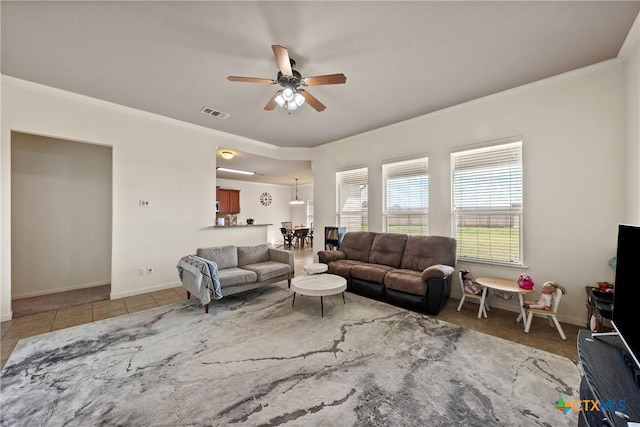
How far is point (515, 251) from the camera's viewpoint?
10.8ft

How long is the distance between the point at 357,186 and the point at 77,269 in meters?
5.54

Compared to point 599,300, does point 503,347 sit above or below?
below

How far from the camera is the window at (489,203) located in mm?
3299

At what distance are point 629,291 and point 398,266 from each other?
9.15 ft

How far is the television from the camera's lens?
3.72 feet

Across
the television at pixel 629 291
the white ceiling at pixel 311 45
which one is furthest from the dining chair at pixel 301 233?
the television at pixel 629 291

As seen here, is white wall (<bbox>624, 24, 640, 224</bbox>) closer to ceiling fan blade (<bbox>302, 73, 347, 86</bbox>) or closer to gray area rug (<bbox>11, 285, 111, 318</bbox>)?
ceiling fan blade (<bbox>302, 73, 347, 86</bbox>)

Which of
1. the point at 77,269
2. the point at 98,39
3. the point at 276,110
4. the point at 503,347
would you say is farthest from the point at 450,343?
the point at 77,269

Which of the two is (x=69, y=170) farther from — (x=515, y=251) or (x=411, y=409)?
(x=515, y=251)

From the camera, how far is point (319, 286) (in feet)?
10.2

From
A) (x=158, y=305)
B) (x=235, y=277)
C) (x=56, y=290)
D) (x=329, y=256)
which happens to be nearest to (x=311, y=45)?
(x=235, y=277)

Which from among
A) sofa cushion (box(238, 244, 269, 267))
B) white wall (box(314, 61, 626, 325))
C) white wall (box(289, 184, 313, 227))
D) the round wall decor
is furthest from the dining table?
the round wall decor

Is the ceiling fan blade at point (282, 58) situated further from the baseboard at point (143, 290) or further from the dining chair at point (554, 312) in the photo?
the baseboard at point (143, 290)

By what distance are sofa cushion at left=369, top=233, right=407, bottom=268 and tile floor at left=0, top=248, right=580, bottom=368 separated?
3.26 feet
